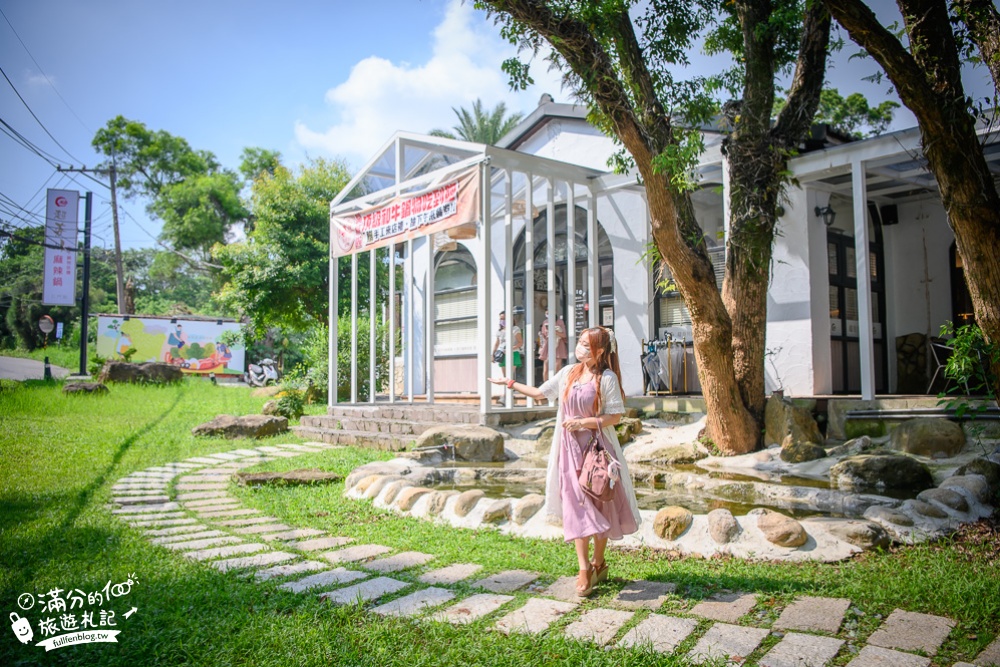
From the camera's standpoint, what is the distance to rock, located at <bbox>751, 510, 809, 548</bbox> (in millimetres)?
4145

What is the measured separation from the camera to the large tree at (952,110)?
4137 millimetres

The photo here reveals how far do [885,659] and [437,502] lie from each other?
3.44 meters

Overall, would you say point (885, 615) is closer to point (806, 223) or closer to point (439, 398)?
point (806, 223)

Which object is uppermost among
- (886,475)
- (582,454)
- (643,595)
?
(582,454)

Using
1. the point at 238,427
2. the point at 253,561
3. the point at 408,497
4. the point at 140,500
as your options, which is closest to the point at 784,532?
the point at 408,497

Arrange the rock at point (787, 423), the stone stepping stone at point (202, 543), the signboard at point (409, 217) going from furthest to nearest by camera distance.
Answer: the signboard at point (409, 217), the rock at point (787, 423), the stone stepping stone at point (202, 543)

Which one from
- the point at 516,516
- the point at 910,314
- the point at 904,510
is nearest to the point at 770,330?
the point at 910,314

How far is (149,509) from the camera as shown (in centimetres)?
545

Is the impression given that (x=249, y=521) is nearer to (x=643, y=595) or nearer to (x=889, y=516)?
(x=643, y=595)

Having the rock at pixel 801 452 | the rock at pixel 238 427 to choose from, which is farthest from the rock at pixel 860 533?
the rock at pixel 238 427

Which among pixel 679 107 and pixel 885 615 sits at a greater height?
pixel 679 107

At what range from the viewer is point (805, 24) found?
721 cm

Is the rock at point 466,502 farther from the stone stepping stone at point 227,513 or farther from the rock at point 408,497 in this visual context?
the stone stepping stone at point 227,513

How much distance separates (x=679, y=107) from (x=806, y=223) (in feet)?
10.5
